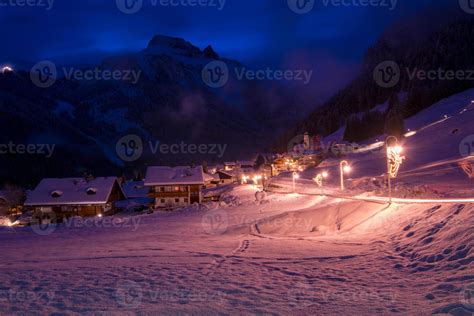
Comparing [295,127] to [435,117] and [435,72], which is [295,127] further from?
[435,117]

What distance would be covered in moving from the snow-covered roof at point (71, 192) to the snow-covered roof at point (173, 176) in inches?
226

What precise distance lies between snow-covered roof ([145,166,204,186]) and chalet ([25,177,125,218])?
6.14 metres

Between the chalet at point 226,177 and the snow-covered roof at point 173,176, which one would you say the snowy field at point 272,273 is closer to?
the snow-covered roof at point 173,176

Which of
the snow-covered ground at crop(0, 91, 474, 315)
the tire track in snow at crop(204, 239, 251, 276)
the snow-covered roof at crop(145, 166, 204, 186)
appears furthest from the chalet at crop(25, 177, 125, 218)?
the tire track in snow at crop(204, 239, 251, 276)

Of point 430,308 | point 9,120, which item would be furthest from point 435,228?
point 9,120

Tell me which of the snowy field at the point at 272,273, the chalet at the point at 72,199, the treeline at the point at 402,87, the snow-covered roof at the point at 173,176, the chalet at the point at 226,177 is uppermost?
the treeline at the point at 402,87

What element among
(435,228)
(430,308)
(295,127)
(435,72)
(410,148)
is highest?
(435,72)

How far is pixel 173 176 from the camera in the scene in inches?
2383

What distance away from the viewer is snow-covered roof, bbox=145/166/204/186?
194 ft

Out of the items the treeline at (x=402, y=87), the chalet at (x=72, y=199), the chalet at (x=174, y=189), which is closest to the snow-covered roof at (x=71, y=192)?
the chalet at (x=72, y=199)

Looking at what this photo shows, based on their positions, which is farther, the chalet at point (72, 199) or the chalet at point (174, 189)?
the chalet at point (174, 189)

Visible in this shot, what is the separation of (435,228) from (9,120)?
17920 centimetres

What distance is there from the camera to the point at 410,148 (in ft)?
210

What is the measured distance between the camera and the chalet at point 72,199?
53.8 metres
